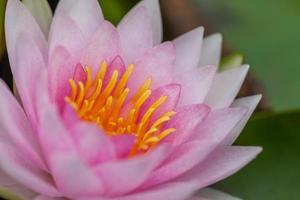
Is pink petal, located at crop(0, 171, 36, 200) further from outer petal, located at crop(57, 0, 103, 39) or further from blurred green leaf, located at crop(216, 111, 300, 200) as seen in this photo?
blurred green leaf, located at crop(216, 111, 300, 200)

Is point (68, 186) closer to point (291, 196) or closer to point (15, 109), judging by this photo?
point (15, 109)

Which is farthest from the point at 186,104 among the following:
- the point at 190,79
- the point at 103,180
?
the point at 103,180

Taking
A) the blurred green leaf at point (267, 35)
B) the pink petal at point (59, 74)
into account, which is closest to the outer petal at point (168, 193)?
the pink petal at point (59, 74)

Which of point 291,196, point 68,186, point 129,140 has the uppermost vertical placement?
point 129,140

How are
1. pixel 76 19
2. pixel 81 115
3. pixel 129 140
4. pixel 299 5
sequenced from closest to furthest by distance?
pixel 129 140
pixel 81 115
pixel 76 19
pixel 299 5

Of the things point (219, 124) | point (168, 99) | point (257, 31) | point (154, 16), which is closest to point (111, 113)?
point (168, 99)

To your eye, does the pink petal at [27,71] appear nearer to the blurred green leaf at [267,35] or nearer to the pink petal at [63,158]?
the pink petal at [63,158]

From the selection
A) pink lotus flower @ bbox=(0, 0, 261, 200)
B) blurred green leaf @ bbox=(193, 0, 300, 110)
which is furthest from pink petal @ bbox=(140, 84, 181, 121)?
blurred green leaf @ bbox=(193, 0, 300, 110)
